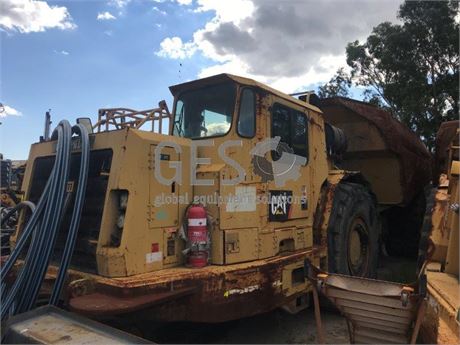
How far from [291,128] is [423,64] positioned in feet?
44.4

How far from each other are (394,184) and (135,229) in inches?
208

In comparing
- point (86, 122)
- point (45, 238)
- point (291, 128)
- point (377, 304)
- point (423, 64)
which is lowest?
point (377, 304)

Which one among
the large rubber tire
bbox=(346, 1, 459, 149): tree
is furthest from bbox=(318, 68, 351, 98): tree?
the large rubber tire

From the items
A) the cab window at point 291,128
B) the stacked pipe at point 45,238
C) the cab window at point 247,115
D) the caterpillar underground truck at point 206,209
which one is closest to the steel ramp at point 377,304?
the caterpillar underground truck at point 206,209

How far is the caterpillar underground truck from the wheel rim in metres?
0.04

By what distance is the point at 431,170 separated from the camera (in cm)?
824

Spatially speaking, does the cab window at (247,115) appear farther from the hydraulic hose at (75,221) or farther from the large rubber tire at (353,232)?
the large rubber tire at (353,232)

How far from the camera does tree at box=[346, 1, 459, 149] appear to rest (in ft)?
50.8

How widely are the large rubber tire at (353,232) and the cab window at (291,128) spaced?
89cm

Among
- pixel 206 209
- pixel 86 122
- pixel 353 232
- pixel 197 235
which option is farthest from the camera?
pixel 353 232

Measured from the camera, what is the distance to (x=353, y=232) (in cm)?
575

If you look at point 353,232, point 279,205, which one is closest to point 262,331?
point 279,205

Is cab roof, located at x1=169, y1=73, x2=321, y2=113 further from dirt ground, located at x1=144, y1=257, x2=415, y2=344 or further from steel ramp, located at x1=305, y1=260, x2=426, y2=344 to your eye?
dirt ground, located at x1=144, y1=257, x2=415, y2=344

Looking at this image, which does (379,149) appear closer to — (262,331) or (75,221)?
(262,331)
